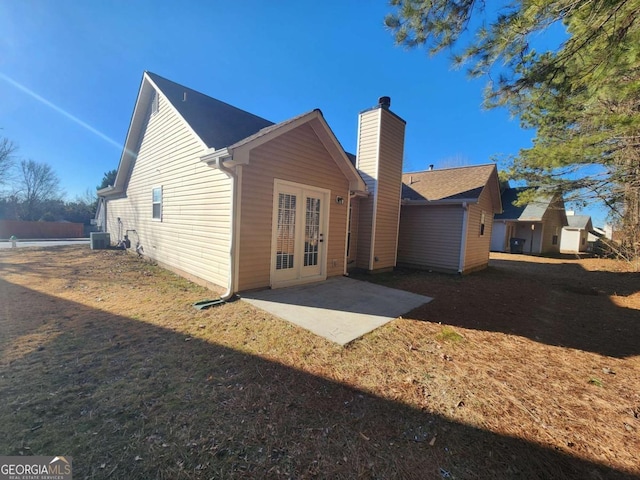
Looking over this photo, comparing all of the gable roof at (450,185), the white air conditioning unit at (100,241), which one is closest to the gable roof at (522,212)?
the gable roof at (450,185)

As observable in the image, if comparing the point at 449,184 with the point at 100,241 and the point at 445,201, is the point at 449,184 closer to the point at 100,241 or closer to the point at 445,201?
the point at 445,201

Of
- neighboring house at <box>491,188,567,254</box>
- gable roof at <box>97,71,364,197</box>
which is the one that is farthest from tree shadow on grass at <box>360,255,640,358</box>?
neighboring house at <box>491,188,567,254</box>

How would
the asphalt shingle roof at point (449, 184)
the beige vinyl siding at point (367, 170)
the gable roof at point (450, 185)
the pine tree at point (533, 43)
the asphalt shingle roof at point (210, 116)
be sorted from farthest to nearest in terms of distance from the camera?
the asphalt shingle roof at point (449, 184)
the gable roof at point (450, 185)
the beige vinyl siding at point (367, 170)
the asphalt shingle roof at point (210, 116)
the pine tree at point (533, 43)

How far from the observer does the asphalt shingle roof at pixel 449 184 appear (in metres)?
10.3

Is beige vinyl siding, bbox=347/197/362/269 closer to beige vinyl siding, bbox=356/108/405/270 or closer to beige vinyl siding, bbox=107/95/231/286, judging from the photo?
beige vinyl siding, bbox=356/108/405/270

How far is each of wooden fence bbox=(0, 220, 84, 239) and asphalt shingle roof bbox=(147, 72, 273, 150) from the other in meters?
27.7

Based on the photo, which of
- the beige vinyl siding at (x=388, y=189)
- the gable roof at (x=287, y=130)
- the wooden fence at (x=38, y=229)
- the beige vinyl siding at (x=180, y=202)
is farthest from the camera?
the wooden fence at (x=38, y=229)

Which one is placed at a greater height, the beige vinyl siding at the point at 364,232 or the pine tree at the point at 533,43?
the pine tree at the point at 533,43

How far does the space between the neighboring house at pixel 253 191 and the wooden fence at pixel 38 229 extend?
23901 millimetres

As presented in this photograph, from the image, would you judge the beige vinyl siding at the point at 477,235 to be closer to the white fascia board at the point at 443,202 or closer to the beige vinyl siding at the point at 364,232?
the white fascia board at the point at 443,202

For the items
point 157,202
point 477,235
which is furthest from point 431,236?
point 157,202

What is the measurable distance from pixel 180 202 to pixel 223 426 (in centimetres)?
658

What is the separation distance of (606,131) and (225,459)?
10770 mm

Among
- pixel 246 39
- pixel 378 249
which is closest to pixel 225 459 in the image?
pixel 378 249
